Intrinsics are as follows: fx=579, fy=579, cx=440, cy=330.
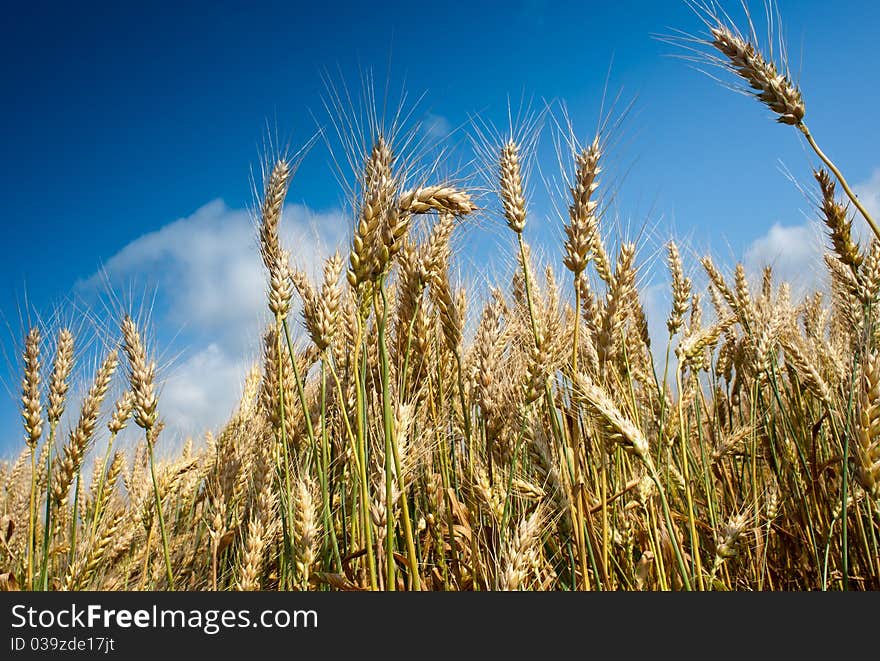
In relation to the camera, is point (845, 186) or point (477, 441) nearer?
point (845, 186)

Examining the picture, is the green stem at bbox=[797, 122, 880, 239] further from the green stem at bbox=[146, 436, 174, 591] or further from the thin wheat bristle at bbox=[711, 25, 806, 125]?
the green stem at bbox=[146, 436, 174, 591]

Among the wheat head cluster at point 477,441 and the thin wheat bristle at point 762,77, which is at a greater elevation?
the thin wheat bristle at point 762,77

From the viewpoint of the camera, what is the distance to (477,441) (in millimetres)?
2629

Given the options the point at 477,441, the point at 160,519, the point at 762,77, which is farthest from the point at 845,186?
the point at 160,519

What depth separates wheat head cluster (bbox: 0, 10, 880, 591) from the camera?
179 cm

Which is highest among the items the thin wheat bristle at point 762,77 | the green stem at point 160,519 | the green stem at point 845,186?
the thin wheat bristle at point 762,77

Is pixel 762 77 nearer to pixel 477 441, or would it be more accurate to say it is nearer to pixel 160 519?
pixel 477 441

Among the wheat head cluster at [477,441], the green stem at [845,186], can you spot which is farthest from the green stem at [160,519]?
the green stem at [845,186]

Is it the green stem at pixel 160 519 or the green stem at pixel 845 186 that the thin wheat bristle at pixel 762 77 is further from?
the green stem at pixel 160 519

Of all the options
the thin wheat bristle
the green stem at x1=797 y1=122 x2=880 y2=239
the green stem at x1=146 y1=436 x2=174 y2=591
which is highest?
the thin wheat bristle

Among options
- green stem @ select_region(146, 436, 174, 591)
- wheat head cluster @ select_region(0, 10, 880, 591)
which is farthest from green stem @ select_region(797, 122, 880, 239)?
green stem @ select_region(146, 436, 174, 591)

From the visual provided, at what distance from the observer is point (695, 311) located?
4.06 metres

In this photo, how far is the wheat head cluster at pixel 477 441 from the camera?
1791 mm

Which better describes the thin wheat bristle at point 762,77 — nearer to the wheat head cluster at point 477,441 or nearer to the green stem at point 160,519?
the wheat head cluster at point 477,441
